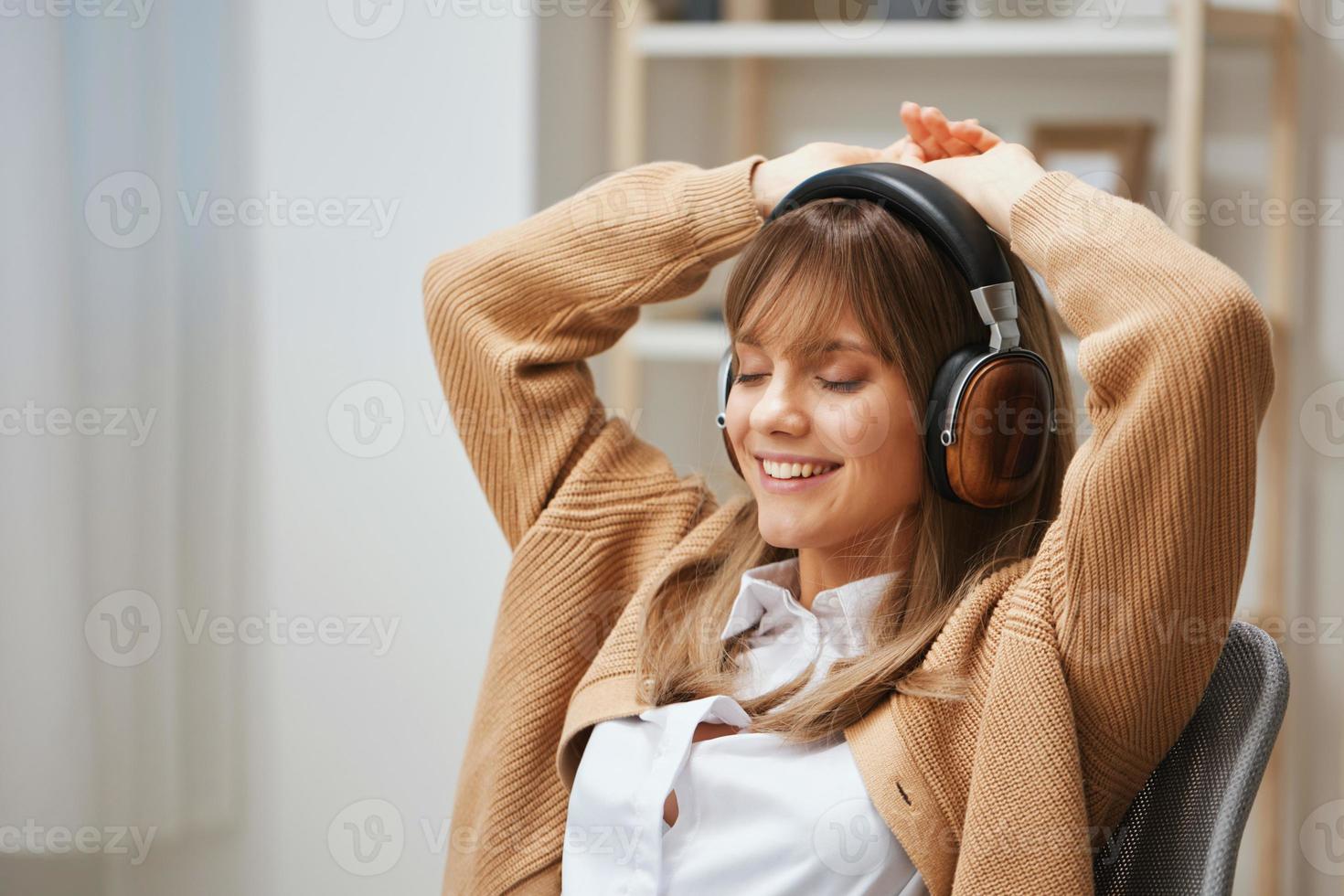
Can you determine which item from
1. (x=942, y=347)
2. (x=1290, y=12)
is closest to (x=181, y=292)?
(x=942, y=347)

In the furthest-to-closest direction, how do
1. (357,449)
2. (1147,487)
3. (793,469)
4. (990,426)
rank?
(357,449), (793,469), (990,426), (1147,487)

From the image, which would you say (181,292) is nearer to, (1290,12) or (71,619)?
(71,619)

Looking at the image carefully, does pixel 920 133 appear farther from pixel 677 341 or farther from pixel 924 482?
pixel 677 341

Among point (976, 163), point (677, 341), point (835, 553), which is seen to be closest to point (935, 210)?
point (976, 163)

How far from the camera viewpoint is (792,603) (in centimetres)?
112

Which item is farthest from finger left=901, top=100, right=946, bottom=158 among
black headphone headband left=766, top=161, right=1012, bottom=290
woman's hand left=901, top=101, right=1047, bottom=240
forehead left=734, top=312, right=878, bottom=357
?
forehead left=734, top=312, right=878, bottom=357

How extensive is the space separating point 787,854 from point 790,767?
0.22ft

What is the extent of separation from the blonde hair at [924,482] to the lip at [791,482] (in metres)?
0.09

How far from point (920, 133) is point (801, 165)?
115mm

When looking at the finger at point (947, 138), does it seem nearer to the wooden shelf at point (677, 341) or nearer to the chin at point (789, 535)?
the chin at point (789, 535)

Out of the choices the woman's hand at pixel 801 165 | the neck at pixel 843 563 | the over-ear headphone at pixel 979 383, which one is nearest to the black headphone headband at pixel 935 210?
the over-ear headphone at pixel 979 383

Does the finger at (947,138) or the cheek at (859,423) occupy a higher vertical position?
the finger at (947,138)

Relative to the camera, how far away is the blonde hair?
0.98m

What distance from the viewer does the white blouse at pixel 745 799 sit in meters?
0.92
